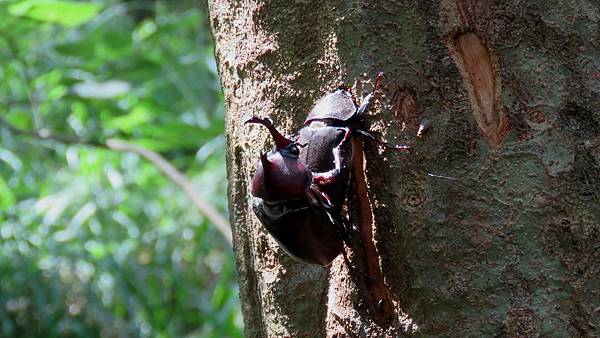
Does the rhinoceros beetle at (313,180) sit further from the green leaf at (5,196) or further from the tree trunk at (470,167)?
the green leaf at (5,196)

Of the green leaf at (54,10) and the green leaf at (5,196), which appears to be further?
the green leaf at (5,196)

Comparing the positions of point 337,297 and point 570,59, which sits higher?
point 570,59

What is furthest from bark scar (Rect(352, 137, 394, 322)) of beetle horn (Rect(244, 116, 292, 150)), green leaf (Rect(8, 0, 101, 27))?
green leaf (Rect(8, 0, 101, 27))

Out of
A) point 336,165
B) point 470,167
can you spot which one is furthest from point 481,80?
point 336,165

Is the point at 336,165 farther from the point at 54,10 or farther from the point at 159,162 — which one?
the point at 54,10

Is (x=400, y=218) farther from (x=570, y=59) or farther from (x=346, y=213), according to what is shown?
(x=570, y=59)

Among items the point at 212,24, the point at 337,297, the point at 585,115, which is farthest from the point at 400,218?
the point at 212,24

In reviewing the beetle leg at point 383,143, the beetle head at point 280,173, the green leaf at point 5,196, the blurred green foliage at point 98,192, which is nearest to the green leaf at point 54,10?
the blurred green foliage at point 98,192
